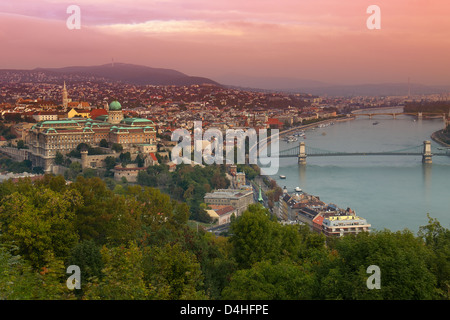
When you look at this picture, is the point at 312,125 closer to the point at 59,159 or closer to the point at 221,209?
the point at 59,159

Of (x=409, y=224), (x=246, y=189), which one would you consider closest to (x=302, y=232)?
(x=409, y=224)

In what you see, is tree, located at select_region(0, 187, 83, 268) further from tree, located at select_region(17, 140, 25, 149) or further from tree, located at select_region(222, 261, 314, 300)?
tree, located at select_region(17, 140, 25, 149)

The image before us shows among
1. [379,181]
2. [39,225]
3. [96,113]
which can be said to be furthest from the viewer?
[96,113]

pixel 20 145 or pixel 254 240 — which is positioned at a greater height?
pixel 254 240

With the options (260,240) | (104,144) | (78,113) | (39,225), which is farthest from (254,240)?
(78,113)
